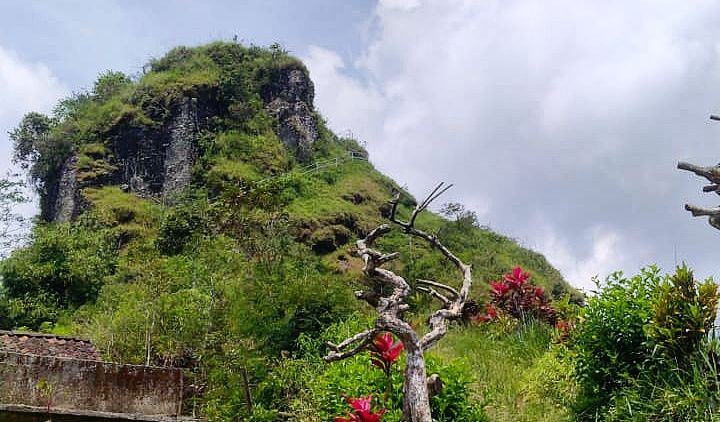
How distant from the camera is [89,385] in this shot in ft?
25.8

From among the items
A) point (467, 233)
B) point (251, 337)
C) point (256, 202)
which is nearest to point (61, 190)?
point (467, 233)

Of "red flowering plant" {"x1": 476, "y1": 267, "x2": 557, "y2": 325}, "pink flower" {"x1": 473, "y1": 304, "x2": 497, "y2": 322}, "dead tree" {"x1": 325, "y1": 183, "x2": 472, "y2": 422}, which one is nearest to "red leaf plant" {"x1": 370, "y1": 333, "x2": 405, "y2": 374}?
"dead tree" {"x1": 325, "y1": 183, "x2": 472, "y2": 422}

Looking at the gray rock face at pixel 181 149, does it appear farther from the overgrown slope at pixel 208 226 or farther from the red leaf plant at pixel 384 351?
the red leaf plant at pixel 384 351

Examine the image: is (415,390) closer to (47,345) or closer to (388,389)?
(388,389)

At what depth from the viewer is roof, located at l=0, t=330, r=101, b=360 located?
9.36 meters

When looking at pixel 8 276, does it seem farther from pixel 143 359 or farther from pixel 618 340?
pixel 618 340

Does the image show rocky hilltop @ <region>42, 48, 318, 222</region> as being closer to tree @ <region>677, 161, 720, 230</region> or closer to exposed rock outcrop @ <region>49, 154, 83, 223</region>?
exposed rock outcrop @ <region>49, 154, 83, 223</region>

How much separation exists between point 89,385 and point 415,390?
520 centimetres

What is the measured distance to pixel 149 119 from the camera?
3041 cm

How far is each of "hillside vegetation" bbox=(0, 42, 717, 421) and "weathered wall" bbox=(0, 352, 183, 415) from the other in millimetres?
759

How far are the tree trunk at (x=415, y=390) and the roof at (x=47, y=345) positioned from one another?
264 inches

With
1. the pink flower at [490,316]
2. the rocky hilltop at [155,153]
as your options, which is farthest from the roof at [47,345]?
the rocky hilltop at [155,153]

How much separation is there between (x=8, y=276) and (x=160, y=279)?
949cm

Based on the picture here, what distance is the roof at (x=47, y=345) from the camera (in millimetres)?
9359
